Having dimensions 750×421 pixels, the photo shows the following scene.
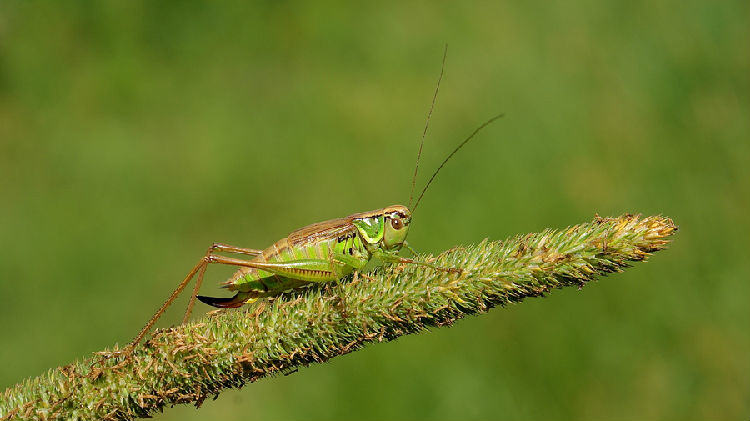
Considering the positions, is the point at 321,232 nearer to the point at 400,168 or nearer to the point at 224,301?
the point at 224,301

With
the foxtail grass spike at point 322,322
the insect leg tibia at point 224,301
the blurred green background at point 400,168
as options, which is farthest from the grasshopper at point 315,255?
the blurred green background at point 400,168

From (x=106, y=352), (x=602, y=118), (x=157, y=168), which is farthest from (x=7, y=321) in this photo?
(x=602, y=118)

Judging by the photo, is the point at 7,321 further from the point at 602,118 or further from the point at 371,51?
the point at 602,118

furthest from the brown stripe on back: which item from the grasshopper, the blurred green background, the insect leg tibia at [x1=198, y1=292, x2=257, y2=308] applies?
the blurred green background

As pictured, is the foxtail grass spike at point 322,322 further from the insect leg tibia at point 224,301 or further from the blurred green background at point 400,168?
the blurred green background at point 400,168

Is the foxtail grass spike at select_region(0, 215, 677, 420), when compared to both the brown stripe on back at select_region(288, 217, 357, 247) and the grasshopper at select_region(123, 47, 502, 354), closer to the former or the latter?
the grasshopper at select_region(123, 47, 502, 354)
